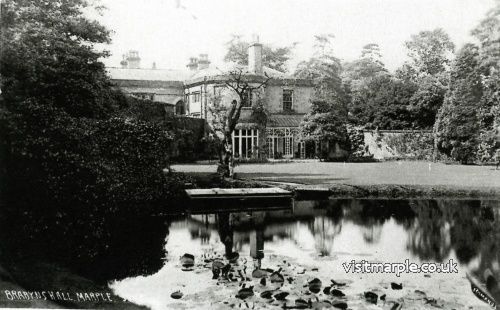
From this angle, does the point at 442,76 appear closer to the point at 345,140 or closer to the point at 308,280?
the point at 308,280

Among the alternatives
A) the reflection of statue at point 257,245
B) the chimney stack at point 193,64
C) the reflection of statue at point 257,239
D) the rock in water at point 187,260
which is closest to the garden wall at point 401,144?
the reflection of statue at point 257,239

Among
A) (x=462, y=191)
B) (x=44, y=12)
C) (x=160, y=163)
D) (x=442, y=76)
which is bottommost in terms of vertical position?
(x=462, y=191)

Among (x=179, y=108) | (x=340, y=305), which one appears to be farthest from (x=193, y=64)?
(x=340, y=305)

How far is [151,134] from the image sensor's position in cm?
695

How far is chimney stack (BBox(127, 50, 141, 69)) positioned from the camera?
6.17m

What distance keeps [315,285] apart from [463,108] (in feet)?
10.6

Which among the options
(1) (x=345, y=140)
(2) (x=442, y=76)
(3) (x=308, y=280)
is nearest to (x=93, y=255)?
(3) (x=308, y=280)

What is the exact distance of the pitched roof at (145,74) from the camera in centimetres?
653

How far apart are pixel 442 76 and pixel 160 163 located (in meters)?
4.05

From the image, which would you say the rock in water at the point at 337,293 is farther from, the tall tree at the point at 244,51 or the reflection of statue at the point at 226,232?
the tall tree at the point at 244,51

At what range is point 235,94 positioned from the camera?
992cm

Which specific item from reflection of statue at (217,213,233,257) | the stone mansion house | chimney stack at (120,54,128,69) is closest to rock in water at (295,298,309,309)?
reflection of statue at (217,213,233,257)

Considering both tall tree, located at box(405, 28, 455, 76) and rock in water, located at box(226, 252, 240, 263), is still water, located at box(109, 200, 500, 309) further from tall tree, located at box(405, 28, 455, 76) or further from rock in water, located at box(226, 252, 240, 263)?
tall tree, located at box(405, 28, 455, 76)

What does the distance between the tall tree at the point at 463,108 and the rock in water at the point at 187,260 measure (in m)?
3.59
